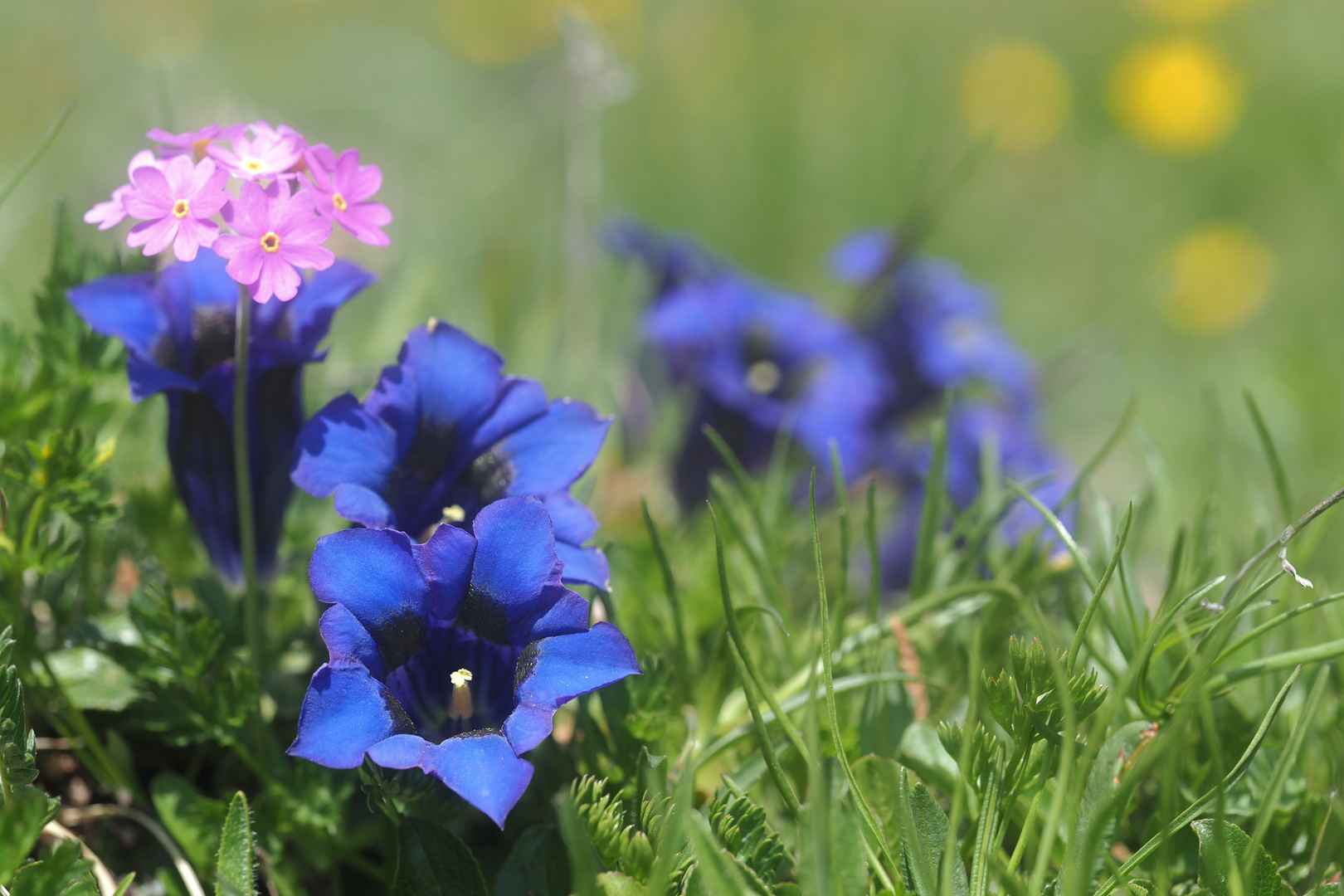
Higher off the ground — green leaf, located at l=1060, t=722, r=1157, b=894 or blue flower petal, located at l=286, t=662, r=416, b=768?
blue flower petal, located at l=286, t=662, r=416, b=768

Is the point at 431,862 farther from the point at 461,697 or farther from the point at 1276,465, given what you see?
the point at 1276,465

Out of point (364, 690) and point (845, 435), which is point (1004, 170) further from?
point (364, 690)

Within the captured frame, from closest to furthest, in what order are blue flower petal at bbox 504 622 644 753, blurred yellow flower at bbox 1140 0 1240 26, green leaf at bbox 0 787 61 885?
green leaf at bbox 0 787 61 885 → blue flower petal at bbox 504 622 644 753 → blurred yellow flower at bbox 1140 0 1240 26

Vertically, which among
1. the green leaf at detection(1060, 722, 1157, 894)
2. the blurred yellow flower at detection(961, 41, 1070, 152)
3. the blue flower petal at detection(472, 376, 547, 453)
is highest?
the blurred yellow flower at detection(961, 41, 1070, 152)

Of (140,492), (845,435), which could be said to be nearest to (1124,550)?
(845,435)

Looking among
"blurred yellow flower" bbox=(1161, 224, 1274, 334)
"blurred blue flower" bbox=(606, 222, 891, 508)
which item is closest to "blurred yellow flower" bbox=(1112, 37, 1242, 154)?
"blurred yellow flower" bbox=(1161, 224, 1274, 334)

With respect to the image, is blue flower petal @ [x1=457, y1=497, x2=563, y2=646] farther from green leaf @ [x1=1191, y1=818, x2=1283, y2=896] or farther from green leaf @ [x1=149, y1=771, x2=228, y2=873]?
green leaf @ [x1=1191, y1=818, x2=1283, y2=896]

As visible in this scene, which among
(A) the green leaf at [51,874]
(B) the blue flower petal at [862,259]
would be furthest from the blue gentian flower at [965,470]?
(A) the green leaf at [51,874]

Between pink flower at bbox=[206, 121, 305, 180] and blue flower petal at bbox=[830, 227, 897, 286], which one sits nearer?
pink flower at bbox=[206, 121, 305, 180]
